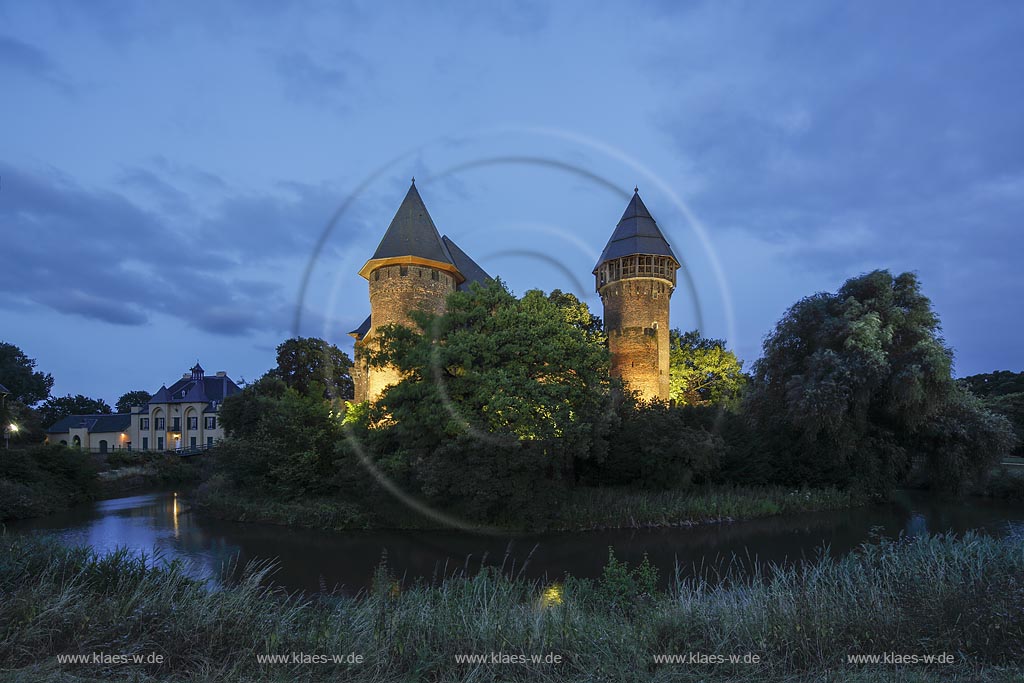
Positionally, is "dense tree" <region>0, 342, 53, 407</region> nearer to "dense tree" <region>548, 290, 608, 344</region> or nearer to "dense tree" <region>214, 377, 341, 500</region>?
"dense tree" <region>214, 377, 341, 500</region>

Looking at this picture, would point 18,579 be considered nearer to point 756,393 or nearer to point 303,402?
point 303,402

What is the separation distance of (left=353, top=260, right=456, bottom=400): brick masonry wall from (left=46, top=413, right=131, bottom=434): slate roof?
145 feet

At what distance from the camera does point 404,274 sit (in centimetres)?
2378

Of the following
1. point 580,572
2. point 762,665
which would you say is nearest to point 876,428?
point 580,572

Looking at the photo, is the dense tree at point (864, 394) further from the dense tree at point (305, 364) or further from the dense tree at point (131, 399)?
the dense tree at point (131, 399)

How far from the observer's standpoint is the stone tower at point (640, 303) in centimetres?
2966

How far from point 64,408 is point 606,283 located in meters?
69.3

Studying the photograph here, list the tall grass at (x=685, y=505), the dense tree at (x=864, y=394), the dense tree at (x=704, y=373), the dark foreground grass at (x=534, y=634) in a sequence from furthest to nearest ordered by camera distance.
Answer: the dense tree at (x=704, y=373), the dense tree at (x=864, y=394), the tall grass at (x=685, y=505), the dark foreground grass at (x=534, y=634)

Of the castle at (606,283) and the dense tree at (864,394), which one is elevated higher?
the castle at (606,283)

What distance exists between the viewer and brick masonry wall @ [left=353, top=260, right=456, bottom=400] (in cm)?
2356

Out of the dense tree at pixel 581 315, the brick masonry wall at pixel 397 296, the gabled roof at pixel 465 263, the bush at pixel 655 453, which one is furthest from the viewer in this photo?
the gabled roof at pixel 465 263

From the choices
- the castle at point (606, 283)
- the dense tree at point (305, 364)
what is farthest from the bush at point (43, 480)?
the castle at point (606, 283)

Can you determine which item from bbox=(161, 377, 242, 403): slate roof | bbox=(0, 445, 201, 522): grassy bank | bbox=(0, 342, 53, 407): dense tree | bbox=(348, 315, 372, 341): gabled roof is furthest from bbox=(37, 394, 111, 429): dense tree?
bbox=(348, 315, 372, 341): gabled roof

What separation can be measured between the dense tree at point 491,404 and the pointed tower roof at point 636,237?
1398 centimetres
